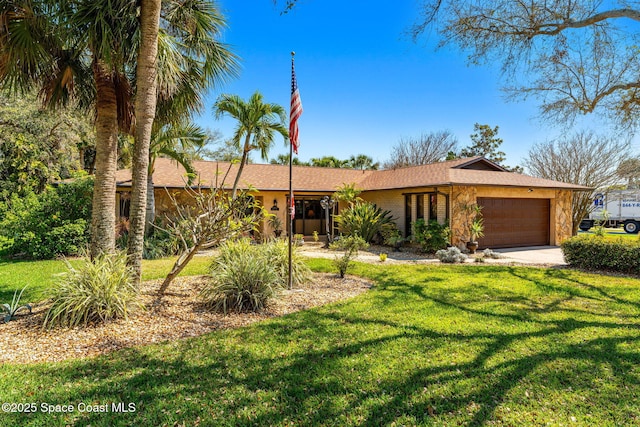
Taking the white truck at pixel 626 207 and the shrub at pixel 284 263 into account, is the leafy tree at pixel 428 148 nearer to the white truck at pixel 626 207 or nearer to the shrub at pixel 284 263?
the white truck at pixel 626 207

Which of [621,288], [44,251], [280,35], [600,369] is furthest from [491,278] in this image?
[44,251]

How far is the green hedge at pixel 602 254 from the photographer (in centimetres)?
940

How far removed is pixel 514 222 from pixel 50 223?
61.7 feet

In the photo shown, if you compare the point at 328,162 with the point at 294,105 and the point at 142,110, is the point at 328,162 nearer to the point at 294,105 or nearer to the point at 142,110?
the point at 294,105

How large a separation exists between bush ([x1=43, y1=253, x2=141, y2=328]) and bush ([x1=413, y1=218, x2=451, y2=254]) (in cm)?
1104

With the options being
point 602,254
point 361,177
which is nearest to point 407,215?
point 361,177

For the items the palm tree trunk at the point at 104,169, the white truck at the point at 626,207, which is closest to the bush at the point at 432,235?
the palm tree trunk at the point at 104,169

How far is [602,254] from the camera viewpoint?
9.84 meters

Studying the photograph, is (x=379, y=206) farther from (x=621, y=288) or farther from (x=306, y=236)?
(x=621, y=288)

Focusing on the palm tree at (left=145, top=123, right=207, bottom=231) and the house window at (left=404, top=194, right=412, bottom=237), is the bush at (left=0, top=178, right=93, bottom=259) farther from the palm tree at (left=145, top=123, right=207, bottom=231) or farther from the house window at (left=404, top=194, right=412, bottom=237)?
the house window at (left=404, top=194, right=412, bottom=237)

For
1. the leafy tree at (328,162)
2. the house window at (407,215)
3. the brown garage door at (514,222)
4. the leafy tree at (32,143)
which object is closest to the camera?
the brown garage door at (514,222)

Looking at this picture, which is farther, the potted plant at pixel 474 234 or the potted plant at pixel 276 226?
the potted plant at pixel 276 226

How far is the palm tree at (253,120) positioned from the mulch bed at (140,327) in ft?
20.9

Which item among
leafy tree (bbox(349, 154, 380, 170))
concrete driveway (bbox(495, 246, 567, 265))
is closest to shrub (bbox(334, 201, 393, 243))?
concrete driveway (bbox(495, 246, 567, 265))
